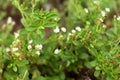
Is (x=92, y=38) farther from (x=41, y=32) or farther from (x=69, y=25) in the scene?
(x=69, y=25)

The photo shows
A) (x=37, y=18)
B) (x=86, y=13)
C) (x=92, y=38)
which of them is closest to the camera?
(x=37, y=18)

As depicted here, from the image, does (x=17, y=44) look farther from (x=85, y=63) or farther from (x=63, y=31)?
(x=85, y=63)

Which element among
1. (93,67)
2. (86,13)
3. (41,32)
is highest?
(86,13)

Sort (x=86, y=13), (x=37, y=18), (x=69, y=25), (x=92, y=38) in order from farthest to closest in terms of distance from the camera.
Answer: (x=69, y=25) → (x=86, y=13) → (x=92, y=38) → (x=37, y=18)

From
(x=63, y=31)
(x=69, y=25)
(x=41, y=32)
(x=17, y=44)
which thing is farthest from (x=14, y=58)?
(x=69, y=25)

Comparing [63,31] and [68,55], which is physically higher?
[63,31]

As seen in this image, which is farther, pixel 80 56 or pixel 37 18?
pixel 80 56
